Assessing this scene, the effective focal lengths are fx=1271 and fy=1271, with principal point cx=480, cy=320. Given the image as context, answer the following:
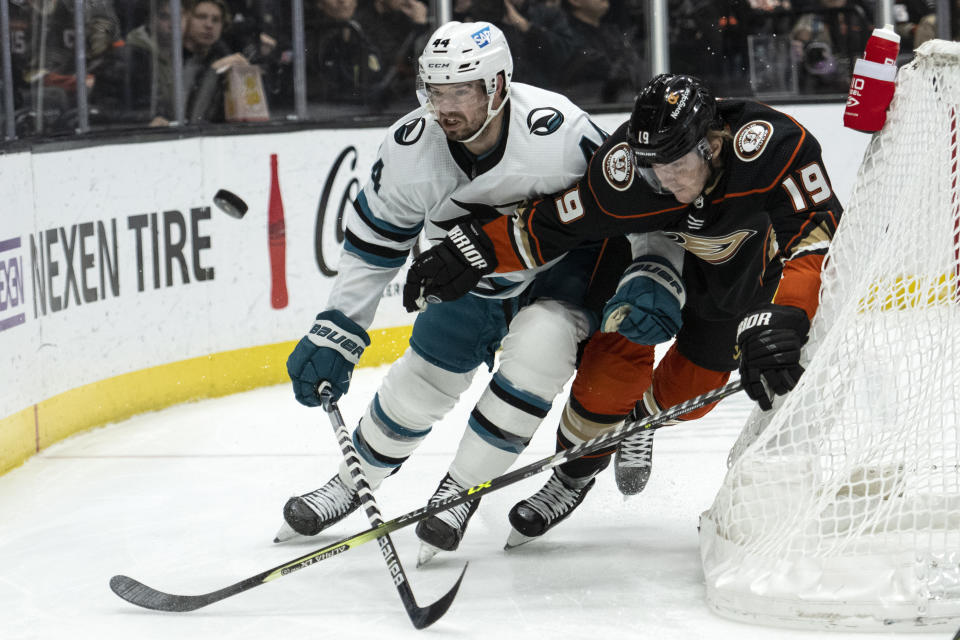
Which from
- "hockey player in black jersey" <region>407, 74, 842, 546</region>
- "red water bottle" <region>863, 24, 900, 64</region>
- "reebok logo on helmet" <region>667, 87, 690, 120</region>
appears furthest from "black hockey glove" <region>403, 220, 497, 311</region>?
"red water bottle" <region>863, 24, 900, 64</region>

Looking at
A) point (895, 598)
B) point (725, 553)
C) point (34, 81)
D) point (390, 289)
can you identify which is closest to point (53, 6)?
point (34, 81)

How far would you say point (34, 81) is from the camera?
366 centimetres

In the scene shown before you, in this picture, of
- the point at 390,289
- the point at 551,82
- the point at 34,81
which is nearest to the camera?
the point at 34,81

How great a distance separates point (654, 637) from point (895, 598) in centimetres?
39

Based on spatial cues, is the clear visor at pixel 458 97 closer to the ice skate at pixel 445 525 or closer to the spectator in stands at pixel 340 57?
the ice skate at pixel 445 525

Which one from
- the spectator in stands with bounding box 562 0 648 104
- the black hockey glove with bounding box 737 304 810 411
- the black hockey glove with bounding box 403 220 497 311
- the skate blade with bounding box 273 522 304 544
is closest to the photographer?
the black hockey glove with bounding box 737 304 810 411

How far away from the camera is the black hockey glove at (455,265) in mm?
2395

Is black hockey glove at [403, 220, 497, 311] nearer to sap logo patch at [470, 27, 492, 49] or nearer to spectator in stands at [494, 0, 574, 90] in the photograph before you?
sap logo patch at [470, 27, 492, 49]

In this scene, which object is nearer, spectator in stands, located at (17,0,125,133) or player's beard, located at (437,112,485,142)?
player's beard, located at (437,112,485,142)

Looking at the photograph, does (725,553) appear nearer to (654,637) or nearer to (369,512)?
(654,637)

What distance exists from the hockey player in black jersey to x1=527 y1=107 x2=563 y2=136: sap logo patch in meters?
0.11

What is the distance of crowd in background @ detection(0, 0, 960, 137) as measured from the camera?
3.85 m

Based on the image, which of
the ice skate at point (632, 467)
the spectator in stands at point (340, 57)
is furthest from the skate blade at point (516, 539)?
the spectator in stands at point (340, 57)

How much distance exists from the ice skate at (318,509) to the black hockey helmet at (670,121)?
0.97 metres
